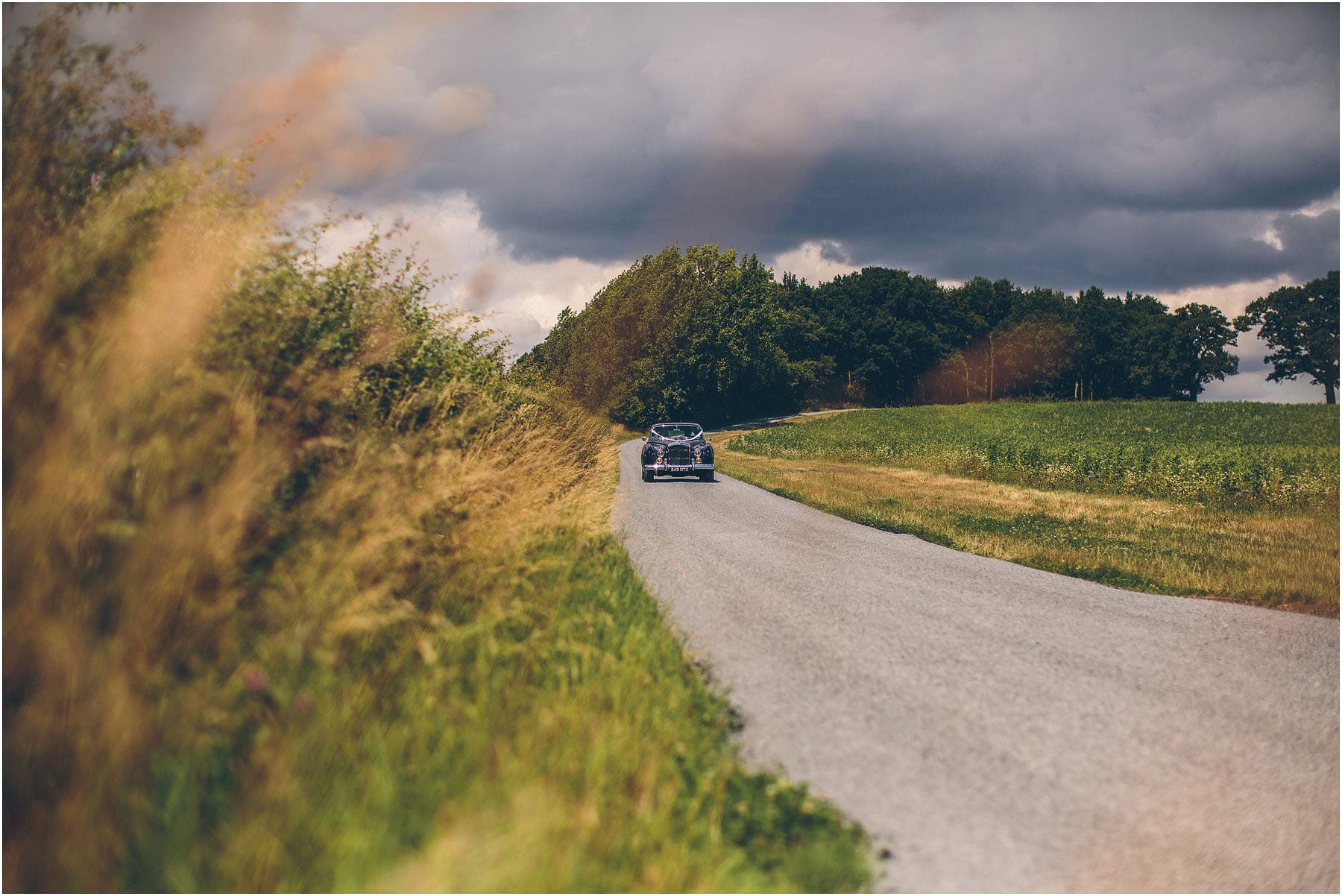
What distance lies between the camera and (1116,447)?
27.2 meters

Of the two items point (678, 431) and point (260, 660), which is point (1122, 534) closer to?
point (260, 660)

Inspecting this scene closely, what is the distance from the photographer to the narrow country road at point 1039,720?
123 inches

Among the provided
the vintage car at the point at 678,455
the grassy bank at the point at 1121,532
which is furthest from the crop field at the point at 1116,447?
the vintage car at the point at 678,455

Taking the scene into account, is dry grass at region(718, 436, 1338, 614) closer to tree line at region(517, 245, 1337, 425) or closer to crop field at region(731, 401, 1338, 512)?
crop field at region(731, 401, 1338, 512)

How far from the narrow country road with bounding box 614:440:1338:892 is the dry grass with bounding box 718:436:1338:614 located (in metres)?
0.84

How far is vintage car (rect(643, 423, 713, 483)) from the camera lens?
2200cm

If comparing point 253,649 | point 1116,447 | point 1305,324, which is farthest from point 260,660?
point 1305,324

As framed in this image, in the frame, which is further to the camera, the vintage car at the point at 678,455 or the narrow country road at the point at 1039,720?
the vintage car at the point at 678,455

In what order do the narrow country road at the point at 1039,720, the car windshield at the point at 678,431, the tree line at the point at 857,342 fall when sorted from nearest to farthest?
the narrow country road at the point at 1039,720 < the car windshield at the point at 678,431 < the tree line at the point at 857,342

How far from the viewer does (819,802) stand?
3445 millimetres

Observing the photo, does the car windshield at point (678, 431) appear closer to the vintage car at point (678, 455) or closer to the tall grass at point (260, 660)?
the vintage car at point (678, 455)

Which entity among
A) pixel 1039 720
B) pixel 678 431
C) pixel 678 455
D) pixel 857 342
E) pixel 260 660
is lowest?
pixel 1039 720

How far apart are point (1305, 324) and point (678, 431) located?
6669cm

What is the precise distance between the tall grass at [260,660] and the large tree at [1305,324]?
73.6 metres
